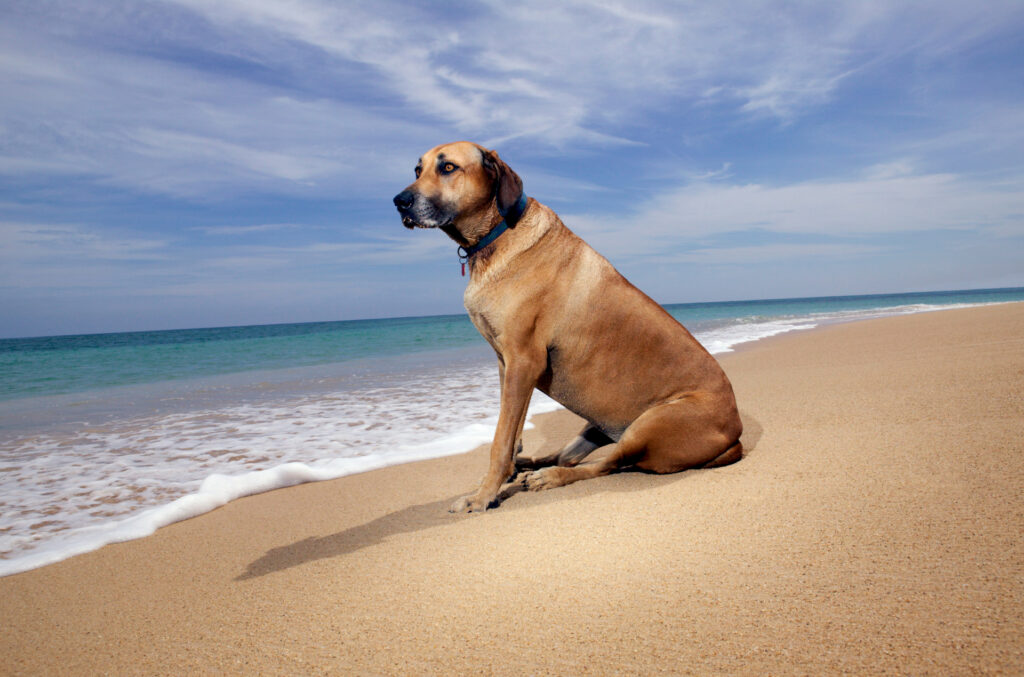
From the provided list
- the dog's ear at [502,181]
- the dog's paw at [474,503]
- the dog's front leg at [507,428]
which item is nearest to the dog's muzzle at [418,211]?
→ the dog's ear at [502,181]

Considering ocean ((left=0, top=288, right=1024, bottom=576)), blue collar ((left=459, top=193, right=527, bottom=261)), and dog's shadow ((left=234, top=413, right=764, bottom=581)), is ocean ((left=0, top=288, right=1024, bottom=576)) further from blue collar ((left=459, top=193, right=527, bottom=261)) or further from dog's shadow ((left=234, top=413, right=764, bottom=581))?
blue collar ((left=459, top=193, right=527, bottom=261))

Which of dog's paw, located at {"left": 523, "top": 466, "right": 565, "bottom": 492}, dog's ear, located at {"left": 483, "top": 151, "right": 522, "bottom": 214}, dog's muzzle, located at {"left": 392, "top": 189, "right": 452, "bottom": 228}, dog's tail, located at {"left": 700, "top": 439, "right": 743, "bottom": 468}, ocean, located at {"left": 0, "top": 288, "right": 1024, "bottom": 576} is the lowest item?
ocean, located at {"left": 0, "top": 288, "right": 1024, "bottom": 576}

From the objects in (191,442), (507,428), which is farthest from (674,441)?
(191,442)

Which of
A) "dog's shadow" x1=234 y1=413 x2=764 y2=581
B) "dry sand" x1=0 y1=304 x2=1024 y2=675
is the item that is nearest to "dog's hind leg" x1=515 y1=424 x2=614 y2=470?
"dog's shadow" x1=234 y1=413 x2=764 y2=581

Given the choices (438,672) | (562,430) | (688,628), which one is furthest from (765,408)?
(438,672)

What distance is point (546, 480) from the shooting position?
122 inches

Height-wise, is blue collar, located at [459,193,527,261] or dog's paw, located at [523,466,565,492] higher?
blue collar, located at [459,193,527,261]

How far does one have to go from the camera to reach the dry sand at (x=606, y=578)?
1.49 meters

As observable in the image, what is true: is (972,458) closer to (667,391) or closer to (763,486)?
(763,486)

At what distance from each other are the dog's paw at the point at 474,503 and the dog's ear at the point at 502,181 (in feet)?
5.18

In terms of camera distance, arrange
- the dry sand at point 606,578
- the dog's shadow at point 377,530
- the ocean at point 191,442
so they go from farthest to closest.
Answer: the ocean at point 191,442
the dog's shadow at point 377,530
the dry sand at point 606,578

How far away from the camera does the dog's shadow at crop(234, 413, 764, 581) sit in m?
2.46

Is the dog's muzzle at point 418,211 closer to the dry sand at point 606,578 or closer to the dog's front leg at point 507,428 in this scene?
the dog's front leg at point 507,428

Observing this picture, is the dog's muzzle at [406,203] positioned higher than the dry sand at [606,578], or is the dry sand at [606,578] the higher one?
the dog's muzzle at [406,203]
